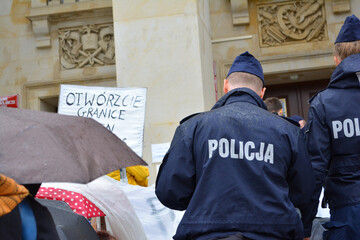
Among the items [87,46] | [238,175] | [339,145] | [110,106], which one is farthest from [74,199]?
[87,46]

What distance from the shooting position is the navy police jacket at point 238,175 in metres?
2.73

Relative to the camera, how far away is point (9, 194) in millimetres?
1618

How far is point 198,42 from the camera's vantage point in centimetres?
836

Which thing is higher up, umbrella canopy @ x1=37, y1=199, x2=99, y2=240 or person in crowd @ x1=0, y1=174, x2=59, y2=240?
person in crowd @ x1=0, y1=174, x2=59, y2=240

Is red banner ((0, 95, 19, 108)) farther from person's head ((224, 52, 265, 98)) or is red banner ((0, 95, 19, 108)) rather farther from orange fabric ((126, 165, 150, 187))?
person's head ((224, 52, 265, 98))

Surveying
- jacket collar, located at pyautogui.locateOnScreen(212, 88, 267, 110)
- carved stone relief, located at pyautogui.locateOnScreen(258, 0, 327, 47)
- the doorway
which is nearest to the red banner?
carved stone relief, located at pyautogui.locateOnScreen(258, 0, 327, 47)

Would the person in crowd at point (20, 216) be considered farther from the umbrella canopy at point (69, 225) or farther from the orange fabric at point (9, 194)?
the umbrella canopy at point (69, 225)

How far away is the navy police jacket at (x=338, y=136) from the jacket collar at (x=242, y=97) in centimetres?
36

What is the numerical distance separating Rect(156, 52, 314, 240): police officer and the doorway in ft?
22.6

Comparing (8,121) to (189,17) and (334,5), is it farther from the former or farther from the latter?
(334,5)

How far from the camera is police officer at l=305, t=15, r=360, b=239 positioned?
313 cm

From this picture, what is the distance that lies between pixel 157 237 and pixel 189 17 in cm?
465

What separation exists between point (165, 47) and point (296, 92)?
8.84ft

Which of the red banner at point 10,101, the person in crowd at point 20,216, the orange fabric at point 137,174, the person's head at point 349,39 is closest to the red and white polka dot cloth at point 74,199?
the person in crowd at point 20,216
